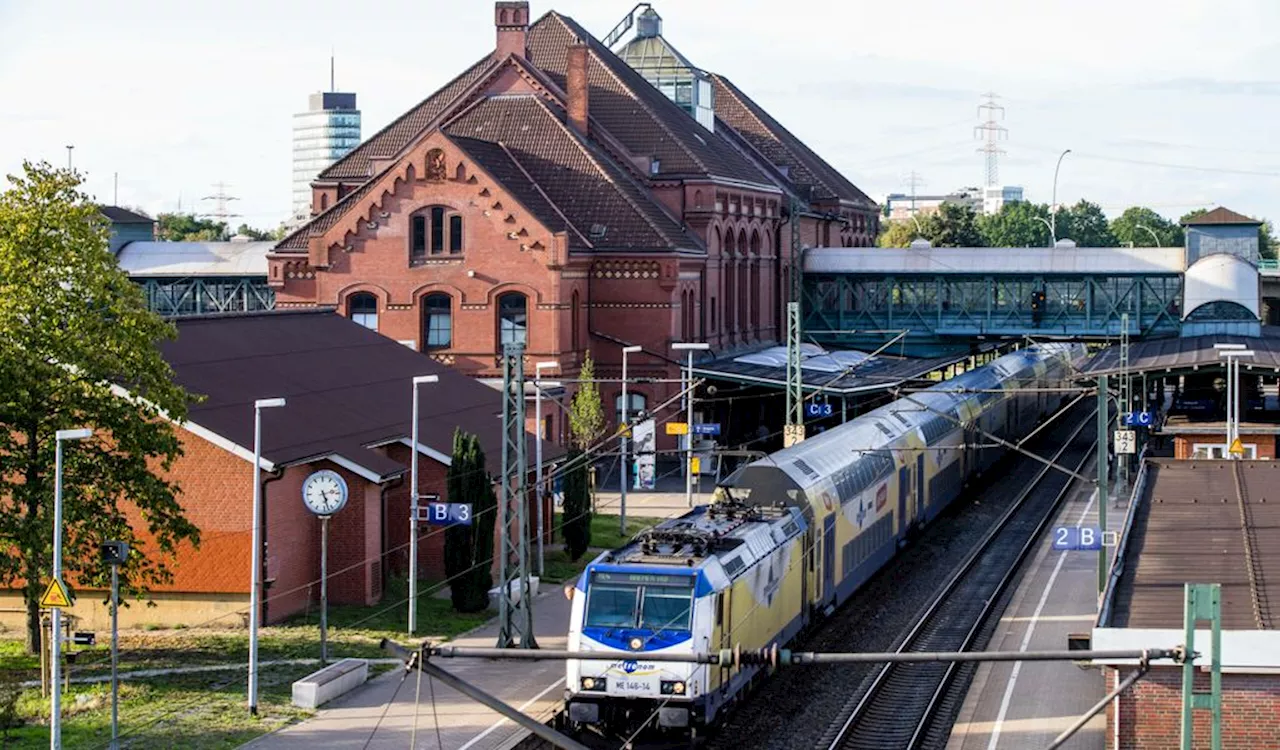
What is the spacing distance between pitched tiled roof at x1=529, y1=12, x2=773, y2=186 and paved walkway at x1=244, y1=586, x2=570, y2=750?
42171mm

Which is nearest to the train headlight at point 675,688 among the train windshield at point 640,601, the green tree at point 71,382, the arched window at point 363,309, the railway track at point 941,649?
the train windshield at point 640,601

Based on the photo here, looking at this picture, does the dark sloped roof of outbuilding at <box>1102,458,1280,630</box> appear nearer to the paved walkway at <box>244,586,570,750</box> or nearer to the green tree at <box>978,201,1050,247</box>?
the paved walkway at <box>244,586,570,750</box>

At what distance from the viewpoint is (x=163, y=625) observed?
39.4 meters

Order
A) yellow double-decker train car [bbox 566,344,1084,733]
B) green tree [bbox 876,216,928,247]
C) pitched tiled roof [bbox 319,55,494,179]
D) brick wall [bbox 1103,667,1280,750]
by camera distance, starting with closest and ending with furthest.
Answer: brick wall [bbox 1103,667,1280,750] < yellow double-decker train car [bbox 566,344,1084,733] < pitched tiled roof [bbox 319,55,494,179] < green tree [bbox 876,216,928,247]

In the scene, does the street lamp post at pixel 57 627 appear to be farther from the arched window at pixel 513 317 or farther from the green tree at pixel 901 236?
the green tree at pixel 901 236

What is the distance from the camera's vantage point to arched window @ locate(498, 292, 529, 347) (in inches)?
2692

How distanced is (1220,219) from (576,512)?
45.2m

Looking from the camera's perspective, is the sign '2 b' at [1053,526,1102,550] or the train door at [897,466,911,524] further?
the train door at [897,466,911,524]

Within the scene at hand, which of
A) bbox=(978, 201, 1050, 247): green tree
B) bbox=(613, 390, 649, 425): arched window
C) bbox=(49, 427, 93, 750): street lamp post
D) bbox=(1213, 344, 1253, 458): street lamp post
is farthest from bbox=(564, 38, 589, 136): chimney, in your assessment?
bbox=(978, 201, 1050, 247): green tree

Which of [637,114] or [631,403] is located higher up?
[637,114]

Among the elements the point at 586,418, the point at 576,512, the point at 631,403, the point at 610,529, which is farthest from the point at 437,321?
the point at 576,512

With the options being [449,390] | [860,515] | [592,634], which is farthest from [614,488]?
[592,634]

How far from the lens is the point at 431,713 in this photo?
31281mm

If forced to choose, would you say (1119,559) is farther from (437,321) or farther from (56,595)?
(437,321)
